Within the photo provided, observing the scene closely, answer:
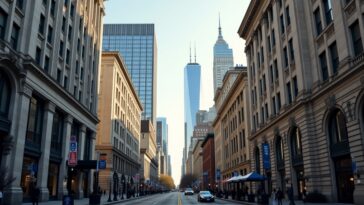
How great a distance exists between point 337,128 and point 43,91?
91.8 feet

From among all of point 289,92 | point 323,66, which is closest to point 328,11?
point 323,66

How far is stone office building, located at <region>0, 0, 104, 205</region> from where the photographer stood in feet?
94.6

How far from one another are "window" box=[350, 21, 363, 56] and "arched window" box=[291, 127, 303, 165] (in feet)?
41.7

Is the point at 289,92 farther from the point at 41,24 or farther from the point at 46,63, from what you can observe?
the point at 41,24

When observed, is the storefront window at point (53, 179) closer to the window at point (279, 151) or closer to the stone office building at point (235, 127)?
the window at point (279, 151)

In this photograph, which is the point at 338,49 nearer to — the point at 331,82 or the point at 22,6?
the point at 331,82

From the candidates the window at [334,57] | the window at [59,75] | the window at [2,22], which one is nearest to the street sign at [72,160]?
the window at [2,22]

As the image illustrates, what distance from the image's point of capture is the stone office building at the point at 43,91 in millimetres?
28828

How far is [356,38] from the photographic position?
27.2 metres

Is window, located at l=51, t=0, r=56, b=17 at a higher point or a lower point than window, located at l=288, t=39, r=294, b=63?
higher

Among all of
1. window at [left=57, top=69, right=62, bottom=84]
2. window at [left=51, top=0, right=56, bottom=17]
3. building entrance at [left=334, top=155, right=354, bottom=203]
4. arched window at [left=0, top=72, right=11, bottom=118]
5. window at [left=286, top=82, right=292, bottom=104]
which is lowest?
building entrance at [left=334, top=155, right=354, bottom=203]

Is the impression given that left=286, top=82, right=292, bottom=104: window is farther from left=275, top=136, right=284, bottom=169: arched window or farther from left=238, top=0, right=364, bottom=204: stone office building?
left=275, top=136, right=284, bottom=169: arched window

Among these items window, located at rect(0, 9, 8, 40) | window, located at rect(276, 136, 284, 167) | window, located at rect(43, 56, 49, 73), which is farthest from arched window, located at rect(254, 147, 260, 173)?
window, located at rect(0, 9, 8, 40)

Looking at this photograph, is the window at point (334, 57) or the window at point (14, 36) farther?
the window at point (334, 57)
